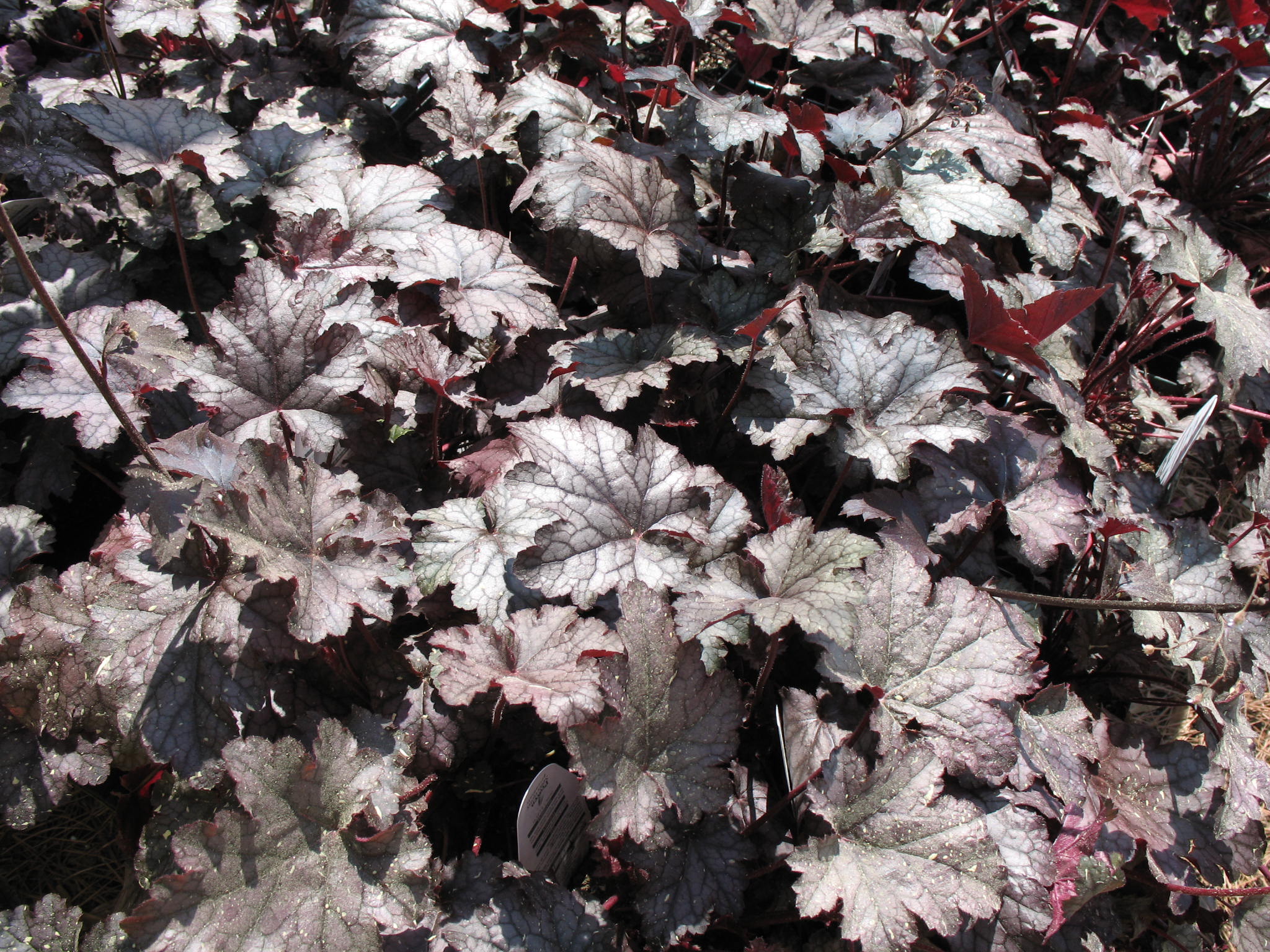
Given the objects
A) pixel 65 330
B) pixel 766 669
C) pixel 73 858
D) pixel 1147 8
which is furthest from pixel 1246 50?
pixel 73 858

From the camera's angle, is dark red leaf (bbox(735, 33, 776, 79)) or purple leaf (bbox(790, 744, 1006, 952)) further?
dark red leaf (bbox(735, 33, 776, 79))

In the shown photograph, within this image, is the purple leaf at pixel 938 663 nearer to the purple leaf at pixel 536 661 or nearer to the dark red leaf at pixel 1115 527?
the dark red leaf at pixel 1115 527

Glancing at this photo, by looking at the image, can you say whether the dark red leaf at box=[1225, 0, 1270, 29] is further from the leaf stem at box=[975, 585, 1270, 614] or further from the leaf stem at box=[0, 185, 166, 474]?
the leaf stem at box=[0, 185, 166, 474]

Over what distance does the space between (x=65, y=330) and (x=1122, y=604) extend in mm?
2095

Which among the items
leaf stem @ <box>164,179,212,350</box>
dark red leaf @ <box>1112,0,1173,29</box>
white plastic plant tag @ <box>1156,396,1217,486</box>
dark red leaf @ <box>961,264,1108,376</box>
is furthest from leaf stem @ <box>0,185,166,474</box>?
dark red leaf @ <box>1112,0,1173,29</box>

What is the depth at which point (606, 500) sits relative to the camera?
1772 millimetres

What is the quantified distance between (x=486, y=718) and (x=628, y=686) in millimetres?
380

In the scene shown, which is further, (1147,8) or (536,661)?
(1147,8)

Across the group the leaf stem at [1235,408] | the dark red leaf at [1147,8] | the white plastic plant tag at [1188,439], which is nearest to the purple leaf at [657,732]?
the white plastic plant tag at [1188,439]

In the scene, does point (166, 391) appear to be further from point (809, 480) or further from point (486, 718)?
point (809, 480)

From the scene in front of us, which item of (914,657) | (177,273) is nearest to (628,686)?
(914,657)

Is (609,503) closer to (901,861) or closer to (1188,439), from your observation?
(901,861)

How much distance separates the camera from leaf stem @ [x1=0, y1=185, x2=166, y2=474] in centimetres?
123

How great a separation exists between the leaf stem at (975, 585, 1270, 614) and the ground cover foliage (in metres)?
0.02
